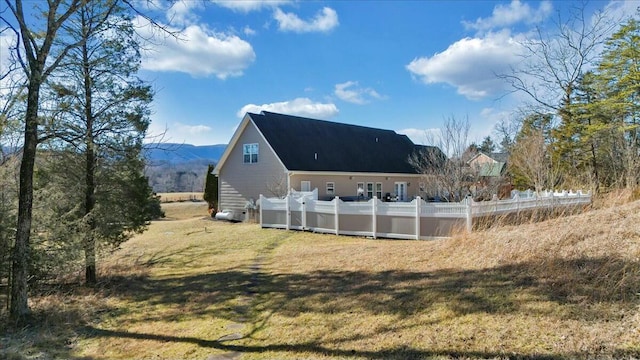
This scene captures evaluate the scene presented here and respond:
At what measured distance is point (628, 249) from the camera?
5031mm

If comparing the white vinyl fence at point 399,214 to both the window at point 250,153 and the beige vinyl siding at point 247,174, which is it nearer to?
the beige vinyl siding at point 247,174

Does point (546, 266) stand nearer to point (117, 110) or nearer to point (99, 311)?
point (99, 311)

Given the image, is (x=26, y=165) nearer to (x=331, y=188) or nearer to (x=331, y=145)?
(x=331, y=188)

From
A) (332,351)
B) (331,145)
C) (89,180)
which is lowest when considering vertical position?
(332,351)

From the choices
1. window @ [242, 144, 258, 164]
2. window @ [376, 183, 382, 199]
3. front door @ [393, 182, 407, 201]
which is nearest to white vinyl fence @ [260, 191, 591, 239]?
window @ [242, 144, 258, 164]

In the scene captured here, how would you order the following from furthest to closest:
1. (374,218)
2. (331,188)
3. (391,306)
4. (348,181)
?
(348,181)
(331,188)
(374,218)
(391,306)

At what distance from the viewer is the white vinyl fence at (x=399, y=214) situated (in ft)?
36.9

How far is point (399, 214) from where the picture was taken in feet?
40.5

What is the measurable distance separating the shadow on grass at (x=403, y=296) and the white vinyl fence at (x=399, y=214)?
5.49 metres

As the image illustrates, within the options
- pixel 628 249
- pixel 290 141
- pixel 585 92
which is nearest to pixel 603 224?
pixel 628 249

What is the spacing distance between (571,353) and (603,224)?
4292mm

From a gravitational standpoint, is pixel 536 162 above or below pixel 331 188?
above

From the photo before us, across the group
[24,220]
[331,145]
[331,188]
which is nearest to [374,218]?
[24,220]

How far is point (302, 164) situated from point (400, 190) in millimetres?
9921
